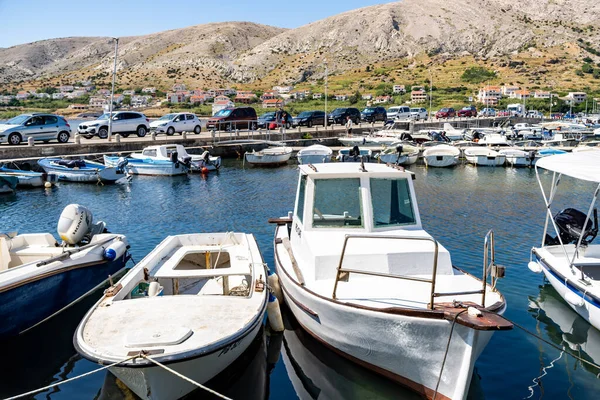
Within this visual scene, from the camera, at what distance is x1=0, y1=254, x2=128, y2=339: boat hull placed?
8.58m

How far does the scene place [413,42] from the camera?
157625 mm

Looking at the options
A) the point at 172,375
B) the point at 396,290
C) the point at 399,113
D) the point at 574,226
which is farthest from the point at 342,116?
the point at 172,375

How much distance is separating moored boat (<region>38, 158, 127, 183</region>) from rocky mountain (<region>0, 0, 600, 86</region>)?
389 feet

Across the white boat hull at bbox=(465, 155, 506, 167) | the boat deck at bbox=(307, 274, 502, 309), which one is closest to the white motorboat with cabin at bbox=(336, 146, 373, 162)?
the white boat hull at bbox=(465, 155, 506, 167)

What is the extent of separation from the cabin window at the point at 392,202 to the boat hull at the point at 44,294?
625cm

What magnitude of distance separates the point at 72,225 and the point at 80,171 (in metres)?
18.4

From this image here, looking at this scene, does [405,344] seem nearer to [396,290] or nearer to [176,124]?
[396,290]

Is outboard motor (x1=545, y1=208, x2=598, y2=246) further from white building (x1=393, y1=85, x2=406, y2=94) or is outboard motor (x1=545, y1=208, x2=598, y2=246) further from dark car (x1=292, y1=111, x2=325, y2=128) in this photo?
white building (x1=393, y1=85, x2=406, y2=94)

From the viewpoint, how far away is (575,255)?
1048cm

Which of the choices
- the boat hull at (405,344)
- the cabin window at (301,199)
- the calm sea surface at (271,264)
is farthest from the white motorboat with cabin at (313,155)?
the boat hull at (405,344)

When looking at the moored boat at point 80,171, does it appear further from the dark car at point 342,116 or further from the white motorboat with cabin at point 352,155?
the dark car at point 342,116

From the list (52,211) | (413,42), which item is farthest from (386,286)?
(413,42)

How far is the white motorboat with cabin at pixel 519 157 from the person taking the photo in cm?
3447

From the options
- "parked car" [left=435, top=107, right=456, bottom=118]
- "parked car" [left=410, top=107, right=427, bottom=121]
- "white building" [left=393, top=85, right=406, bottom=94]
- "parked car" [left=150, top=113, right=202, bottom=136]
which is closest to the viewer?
"parked car" [left=150, top=113, right=202, bottom=136]
